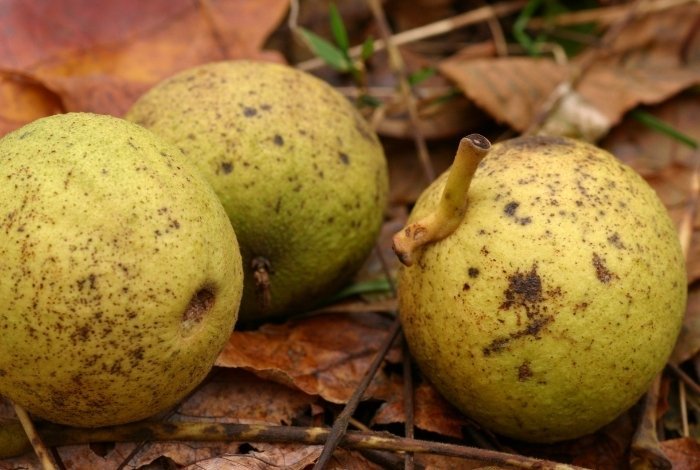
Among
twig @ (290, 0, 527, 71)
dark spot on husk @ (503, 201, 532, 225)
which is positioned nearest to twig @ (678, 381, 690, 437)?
dark spot on husk @ (503, 201, 532, 225)

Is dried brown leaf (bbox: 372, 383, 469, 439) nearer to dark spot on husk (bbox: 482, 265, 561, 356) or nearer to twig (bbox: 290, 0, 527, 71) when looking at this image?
dark spot on husk (bbox: 482, 265, 561, 356)

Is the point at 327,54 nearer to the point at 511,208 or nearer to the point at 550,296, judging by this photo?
the point at 511,208

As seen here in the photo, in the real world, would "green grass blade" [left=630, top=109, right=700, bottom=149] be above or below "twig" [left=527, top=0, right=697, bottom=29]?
below

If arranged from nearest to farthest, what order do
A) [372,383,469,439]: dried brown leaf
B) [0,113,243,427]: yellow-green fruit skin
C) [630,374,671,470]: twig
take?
[0,113,243,427]: yellow-green fruit skin → [630,374,671,470]: twig → [372,383,469,439]: dried brown leaf

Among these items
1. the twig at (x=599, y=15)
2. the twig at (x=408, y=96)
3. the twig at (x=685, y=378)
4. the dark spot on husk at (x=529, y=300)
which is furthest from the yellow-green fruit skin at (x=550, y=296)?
the twig at (x=599, y=15)

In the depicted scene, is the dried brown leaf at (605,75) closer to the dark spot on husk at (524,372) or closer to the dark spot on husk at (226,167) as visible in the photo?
the dark spot on husk at (226,167)

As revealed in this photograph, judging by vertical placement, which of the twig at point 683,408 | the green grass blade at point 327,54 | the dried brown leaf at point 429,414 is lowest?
the twig at point 683,408
